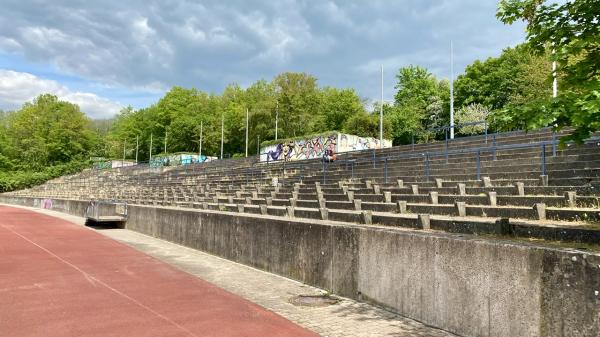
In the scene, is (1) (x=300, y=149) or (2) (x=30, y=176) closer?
(1) (x=300, y=149)

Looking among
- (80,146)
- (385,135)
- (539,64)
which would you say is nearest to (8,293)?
(539,64)

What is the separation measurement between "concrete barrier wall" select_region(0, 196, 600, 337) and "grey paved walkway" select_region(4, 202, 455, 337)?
0.88 feet

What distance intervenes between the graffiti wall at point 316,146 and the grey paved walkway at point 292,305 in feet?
82.0

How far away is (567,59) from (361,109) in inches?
2207

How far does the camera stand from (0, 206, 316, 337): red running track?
21.1 feet

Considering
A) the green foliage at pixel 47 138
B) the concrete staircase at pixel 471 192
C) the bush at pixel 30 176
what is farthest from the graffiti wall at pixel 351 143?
the green foliage at pixel 47 138

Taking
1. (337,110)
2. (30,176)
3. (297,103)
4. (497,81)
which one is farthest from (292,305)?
(30,176)

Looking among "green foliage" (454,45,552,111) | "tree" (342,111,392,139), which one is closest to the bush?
"tree" (342,111,392,139)

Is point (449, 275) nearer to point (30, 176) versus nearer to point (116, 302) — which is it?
point (116, 302)

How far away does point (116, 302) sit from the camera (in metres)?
7.95

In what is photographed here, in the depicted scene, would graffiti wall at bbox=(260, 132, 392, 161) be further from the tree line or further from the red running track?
the red running track

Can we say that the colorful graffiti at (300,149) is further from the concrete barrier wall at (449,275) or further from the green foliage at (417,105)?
the concrete barrier wall at (449,275)

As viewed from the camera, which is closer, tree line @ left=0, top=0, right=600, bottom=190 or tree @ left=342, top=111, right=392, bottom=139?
tree line @ left=0, top=0, right=600, bottom=190

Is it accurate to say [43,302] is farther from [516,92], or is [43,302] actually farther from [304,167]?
[516,92]
